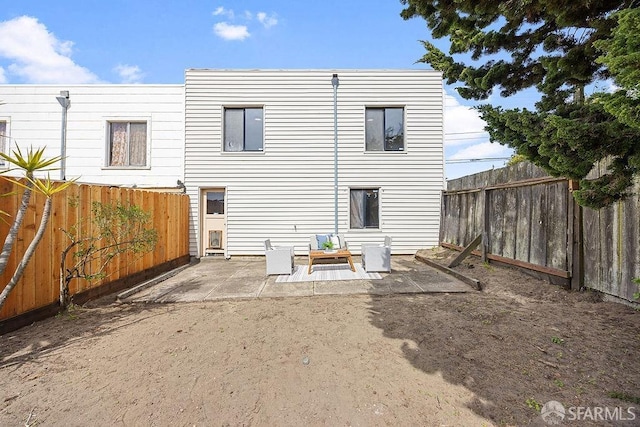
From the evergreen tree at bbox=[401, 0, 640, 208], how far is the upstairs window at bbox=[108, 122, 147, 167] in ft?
28.6

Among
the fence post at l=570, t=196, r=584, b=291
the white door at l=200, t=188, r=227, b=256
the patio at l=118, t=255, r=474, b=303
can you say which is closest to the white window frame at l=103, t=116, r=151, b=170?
the white door at l=200, t=188, r=227, b=256

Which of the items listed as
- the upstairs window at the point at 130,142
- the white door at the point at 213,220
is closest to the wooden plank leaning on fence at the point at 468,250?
the white door at the point at 213,220

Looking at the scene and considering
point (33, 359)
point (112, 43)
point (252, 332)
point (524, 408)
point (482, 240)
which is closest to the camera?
point (524, 408)

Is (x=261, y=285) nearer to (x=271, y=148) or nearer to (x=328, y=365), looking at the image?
(x=328, y=365)

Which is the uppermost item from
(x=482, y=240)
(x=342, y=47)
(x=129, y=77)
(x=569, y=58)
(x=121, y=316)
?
(x=342, y=47)

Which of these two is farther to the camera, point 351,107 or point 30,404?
point 351,107

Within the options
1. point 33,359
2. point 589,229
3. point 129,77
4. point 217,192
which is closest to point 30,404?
point 33,359

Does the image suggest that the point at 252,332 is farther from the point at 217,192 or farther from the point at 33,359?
the point at 217,192

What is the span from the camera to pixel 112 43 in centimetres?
775

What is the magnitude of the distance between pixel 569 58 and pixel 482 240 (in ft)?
15.5

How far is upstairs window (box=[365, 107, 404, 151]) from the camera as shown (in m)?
9.12

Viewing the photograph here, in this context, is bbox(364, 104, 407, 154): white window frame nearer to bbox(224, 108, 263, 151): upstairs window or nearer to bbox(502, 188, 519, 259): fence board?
bbox(224, 108, 263, 151): upstairs window

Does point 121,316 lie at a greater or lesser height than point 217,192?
lesser

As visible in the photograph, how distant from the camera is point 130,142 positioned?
28.9 feet
